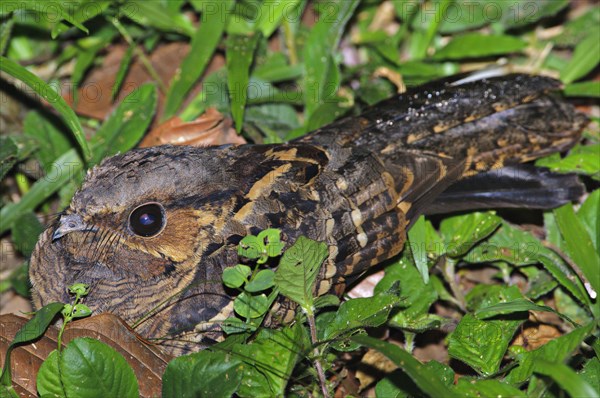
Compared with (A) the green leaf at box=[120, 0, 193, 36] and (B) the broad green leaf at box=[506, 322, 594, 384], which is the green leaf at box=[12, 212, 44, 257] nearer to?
(A) the green leaf at box=[120, 0, 193, 36]

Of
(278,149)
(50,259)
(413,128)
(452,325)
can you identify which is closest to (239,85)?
(278,149)

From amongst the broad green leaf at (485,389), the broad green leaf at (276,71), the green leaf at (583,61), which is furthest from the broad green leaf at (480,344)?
the broad green leaf at (276,71)

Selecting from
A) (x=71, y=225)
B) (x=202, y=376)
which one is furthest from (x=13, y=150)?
(x=202, y=376)

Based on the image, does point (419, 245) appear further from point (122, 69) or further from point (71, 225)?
point (122, 69)

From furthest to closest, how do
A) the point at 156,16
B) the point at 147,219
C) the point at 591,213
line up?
the point at 156,16 < the point at 591,213 < the point at 147,219

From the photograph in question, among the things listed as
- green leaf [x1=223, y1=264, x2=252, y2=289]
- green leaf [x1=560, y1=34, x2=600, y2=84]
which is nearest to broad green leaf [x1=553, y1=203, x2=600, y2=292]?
green leaf [x1=560, y1=34, x2=600, y2=84]

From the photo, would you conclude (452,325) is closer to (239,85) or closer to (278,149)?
(278,149)

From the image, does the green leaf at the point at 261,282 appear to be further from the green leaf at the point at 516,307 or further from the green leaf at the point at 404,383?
the green leaf at the point at 516,307
